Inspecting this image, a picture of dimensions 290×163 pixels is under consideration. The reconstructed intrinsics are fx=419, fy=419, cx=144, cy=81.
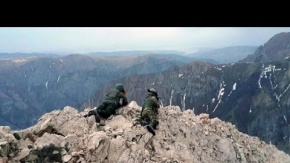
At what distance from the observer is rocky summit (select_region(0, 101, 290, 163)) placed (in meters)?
15.7

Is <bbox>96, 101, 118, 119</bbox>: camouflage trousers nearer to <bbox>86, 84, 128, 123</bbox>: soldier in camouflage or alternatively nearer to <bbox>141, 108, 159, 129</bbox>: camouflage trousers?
<bbox>86, 84, 128, 123</bbox>: soldier in camouflage

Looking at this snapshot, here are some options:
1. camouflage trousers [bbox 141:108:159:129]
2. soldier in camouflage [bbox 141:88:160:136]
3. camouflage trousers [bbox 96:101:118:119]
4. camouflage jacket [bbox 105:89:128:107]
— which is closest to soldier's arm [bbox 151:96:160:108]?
soldier in camouflage [bbox 141:88:160:136]

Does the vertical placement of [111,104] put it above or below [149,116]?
above

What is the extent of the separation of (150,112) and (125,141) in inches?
77.0

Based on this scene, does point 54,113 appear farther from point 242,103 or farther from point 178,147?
point 242,103

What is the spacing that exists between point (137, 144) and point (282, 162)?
30.4ft

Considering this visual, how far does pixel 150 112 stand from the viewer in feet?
59.5

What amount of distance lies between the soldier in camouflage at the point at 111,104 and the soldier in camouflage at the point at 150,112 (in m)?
1.28

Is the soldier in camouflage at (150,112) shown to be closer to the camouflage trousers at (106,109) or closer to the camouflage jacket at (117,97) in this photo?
the camouflage jacket at (117,97)

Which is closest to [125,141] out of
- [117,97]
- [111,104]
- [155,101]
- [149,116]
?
[149,116]

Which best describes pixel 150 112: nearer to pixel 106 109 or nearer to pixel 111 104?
pixel 111 104

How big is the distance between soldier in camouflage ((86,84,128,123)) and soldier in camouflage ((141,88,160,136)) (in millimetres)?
1276
